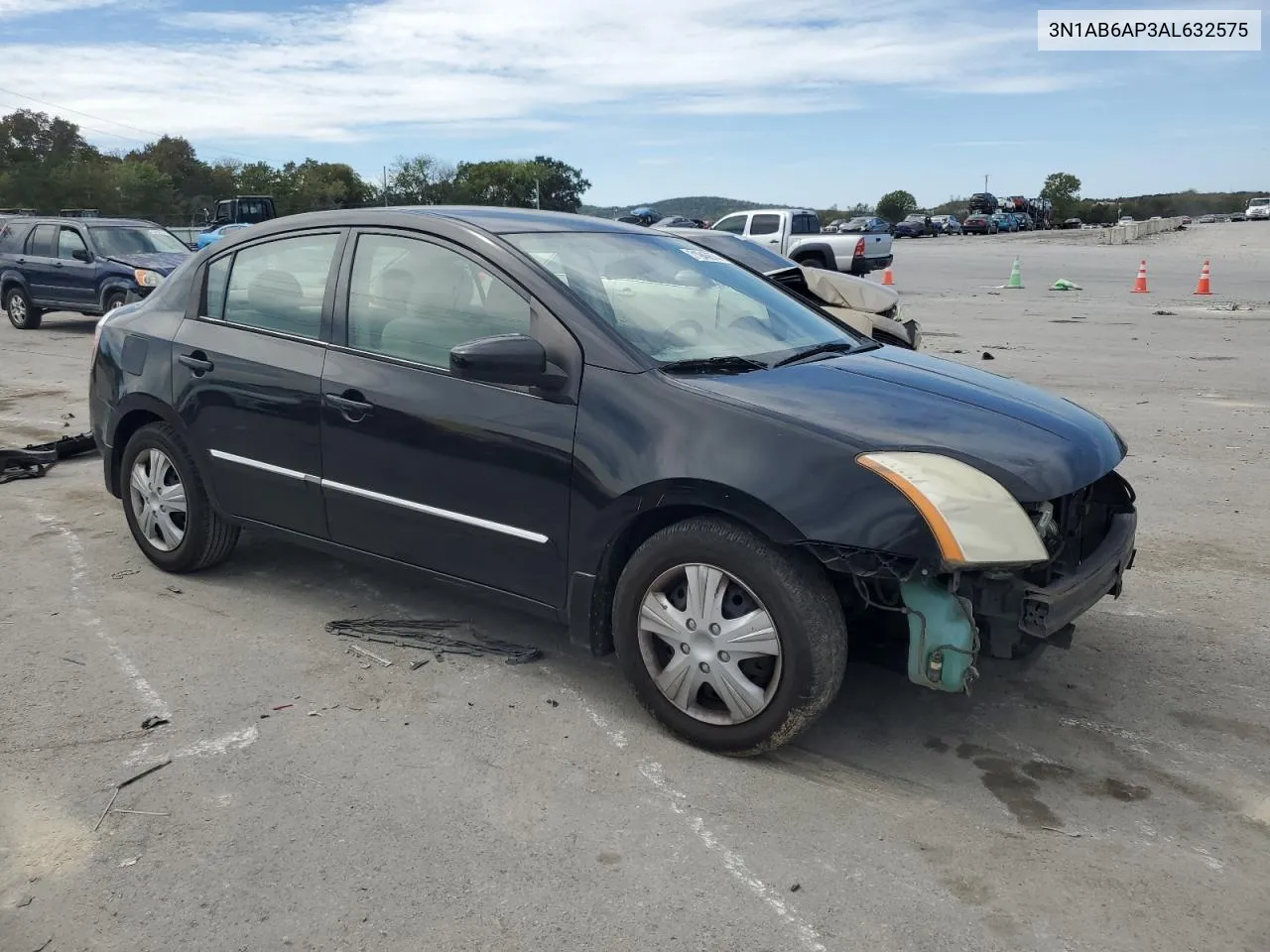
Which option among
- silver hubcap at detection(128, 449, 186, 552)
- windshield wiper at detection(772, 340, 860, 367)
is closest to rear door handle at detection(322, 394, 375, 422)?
silver hubcap at detection(128, 449, 186, 552)

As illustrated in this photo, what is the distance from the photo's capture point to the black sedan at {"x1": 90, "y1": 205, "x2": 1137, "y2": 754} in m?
3.16

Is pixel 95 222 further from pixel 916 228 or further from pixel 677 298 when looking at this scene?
pixel 916 228

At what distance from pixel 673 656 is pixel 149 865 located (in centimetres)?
159

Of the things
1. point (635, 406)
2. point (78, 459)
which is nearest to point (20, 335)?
point (78, 459)

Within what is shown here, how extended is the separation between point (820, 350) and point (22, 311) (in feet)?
53.8

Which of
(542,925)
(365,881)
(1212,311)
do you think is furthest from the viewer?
(1212,311)

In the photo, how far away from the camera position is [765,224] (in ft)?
80.3

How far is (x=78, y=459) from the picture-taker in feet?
24.7

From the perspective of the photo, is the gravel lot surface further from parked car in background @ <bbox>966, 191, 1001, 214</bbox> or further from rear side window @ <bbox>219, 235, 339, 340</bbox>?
parked car in background @ <bbox>966, 191, 1001, 214</bbox>

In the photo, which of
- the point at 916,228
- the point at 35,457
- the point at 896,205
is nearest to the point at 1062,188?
the point at 896,205

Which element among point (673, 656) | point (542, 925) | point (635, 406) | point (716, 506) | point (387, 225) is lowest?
point (542, 925)

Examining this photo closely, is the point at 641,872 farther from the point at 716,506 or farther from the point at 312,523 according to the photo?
the point at 312,523

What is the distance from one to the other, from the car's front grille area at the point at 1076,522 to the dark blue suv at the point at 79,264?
14576mm

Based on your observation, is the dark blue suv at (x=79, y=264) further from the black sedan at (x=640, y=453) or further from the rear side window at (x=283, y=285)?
the black sedan at (x=640, y=453)
